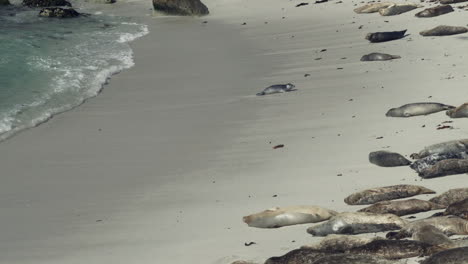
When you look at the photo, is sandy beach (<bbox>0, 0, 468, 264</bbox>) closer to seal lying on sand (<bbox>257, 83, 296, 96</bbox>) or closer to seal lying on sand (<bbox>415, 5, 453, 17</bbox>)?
seal lying on sand (<bbox>257, 83, 296, 96</bbox>)

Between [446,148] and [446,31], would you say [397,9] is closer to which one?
[446,31]

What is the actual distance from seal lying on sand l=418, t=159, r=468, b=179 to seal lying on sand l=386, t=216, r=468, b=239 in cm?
186

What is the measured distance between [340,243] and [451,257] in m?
1.26

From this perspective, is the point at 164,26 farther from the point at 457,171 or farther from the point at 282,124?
A: the point at 457,171

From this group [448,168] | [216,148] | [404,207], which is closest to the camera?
[404,207]

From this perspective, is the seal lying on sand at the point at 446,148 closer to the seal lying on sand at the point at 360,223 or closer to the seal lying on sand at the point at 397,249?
the seal lying on sand at the point at 360,223

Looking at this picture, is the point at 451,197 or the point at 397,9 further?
the point at 397,9

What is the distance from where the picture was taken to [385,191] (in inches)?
360

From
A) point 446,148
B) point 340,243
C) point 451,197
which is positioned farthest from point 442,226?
point 446,148

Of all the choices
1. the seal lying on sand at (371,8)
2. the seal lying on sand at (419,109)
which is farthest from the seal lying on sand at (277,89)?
the seal lying on sand at (371,8)

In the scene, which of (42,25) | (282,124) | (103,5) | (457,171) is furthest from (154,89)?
(103,5)

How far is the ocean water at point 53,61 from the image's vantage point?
51.9 ft

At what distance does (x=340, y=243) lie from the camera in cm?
750

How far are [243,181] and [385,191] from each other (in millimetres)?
2010
